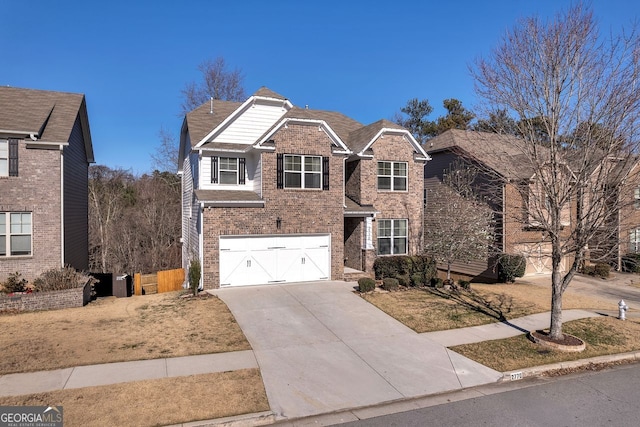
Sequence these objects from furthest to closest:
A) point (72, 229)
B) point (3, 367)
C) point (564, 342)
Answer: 1. point (72, 229)
2. point (564, 342)
3. point (3, 367)

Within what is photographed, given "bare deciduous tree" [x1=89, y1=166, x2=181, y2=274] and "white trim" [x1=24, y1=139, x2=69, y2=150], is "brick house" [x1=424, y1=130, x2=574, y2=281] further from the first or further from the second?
"bare deciduous tree" [x1=89, y1=166, x2=181, y2=274]

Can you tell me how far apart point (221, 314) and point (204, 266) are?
3.71 metres

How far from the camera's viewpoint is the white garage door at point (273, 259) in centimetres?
1588

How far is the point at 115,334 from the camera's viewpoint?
10352mm

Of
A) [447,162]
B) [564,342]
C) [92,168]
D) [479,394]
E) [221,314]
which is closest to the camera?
[479,394]

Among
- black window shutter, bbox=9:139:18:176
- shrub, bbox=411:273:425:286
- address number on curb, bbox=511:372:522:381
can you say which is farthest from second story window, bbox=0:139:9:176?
address number on curb, bbox=511:372:522:381

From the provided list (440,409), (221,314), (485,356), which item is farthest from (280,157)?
(440,409)

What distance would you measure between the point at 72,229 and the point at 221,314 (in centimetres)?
1077

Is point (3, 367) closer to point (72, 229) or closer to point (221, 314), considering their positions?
point (221, 314)

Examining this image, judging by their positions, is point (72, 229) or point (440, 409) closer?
point (440, 409)

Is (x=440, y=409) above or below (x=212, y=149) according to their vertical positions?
below

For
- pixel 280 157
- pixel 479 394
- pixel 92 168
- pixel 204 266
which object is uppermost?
pixel 92 168

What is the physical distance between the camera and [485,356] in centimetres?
931

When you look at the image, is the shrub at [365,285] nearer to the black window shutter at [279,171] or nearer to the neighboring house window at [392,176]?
the black window shutter at [279,171]
